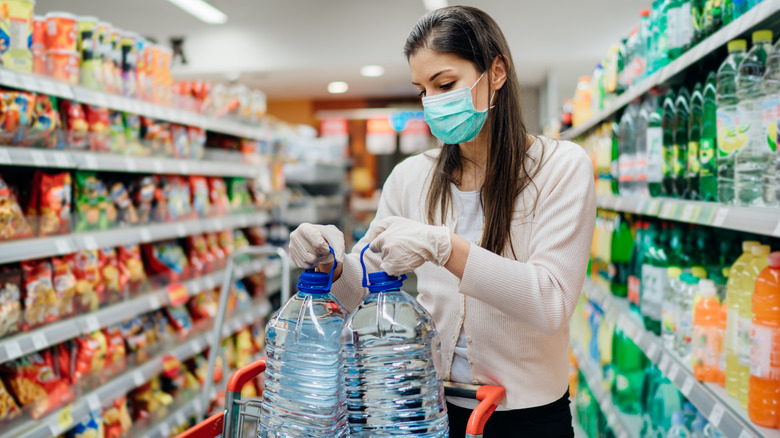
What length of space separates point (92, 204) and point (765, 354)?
2767 millimetres

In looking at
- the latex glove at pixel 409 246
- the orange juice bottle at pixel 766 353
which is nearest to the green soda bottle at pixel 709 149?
the orange juice bottle at pixel 766 353

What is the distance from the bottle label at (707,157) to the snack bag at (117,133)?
2599 millimetres

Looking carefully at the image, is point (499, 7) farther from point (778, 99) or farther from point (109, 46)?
point (778, 99)

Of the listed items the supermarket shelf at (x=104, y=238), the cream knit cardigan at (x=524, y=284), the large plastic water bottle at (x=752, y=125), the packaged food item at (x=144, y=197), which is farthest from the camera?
the packaged food item at (x=144, y=197)

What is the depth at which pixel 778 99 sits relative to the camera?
1.40 metres

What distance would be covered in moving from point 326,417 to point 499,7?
7.36 meters

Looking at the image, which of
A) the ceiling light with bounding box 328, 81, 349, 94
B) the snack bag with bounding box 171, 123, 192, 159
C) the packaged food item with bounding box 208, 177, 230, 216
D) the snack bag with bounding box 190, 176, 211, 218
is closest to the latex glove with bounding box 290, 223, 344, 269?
the snack bag with bounding box 171, 123, 192, 159

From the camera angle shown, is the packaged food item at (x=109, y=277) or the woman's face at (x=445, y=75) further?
the packaged food item at (x=109, y=277)

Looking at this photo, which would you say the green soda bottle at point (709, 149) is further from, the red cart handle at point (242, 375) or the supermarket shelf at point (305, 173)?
the supermarket shelf at point (305, 173)

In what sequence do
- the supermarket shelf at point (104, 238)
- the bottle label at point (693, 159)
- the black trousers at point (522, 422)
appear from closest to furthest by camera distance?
the black trousers at point (522, 422) < the bottle label at point (693, 159) < the supermarket shelf at point (104, 238)

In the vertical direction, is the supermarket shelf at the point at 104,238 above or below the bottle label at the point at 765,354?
above

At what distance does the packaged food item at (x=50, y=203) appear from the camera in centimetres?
258

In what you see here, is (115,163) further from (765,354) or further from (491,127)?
(765,354)

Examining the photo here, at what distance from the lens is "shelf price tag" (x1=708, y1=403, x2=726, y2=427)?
4.80 feet
